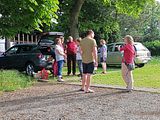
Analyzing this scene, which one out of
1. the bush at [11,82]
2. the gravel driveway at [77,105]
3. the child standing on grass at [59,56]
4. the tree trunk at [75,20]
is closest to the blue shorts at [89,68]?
the gravel driveway at [77,105]

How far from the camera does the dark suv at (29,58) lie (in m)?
19.4

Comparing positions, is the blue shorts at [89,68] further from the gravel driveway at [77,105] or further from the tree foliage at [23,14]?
the tree foliage at [23,14]

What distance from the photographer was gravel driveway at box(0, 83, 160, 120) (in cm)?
891

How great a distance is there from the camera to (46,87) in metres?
14.3

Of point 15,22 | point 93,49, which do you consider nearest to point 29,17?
point 15,22

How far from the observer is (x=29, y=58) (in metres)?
19.7

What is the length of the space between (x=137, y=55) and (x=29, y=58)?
681 centimetres

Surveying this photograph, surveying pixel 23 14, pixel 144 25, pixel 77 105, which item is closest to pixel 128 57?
pixel 77 105

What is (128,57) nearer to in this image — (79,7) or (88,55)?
(88,55)

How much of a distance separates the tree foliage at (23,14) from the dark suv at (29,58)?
2.47 m

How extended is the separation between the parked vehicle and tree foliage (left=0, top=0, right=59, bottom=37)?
26.6 feet

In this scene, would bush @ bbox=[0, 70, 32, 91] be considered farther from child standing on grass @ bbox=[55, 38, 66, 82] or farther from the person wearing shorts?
the person wearing shorts

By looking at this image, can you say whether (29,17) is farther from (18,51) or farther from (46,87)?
(18,51)

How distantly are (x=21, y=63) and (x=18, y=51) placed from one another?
822mm
